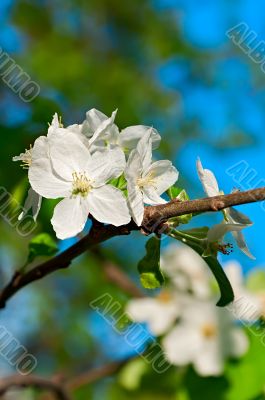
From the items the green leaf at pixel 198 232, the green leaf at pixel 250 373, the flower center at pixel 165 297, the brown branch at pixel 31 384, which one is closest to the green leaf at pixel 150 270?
the green leaf at pixel 198 232

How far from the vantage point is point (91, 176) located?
2.58 ft

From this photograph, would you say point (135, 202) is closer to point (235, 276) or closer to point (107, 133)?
point (107, 133)

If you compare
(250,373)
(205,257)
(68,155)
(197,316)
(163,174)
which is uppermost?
(68,155)

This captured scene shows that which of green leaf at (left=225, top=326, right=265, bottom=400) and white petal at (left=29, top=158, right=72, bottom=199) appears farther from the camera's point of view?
green leaf at (left=225, top=326, right=265, bottom=400)

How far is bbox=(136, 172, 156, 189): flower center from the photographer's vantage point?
0.76 meters

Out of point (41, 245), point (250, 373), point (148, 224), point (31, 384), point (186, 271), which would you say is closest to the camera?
point (148, 224)

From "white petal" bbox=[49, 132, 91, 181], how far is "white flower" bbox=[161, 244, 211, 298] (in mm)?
982

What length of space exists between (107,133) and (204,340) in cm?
100

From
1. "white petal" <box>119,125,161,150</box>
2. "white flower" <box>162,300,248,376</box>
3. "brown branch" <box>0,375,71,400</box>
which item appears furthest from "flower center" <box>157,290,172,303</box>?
"white petal" <box>119,125,161,150</box>

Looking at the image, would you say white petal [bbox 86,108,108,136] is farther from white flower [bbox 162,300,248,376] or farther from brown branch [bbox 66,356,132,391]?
brown branch [bbox 66,356,132,391]

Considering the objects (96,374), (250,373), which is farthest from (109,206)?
(96,374)

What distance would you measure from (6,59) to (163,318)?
1422mm

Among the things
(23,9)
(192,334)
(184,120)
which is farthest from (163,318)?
(23,9)

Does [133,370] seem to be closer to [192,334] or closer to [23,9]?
[192,334]
